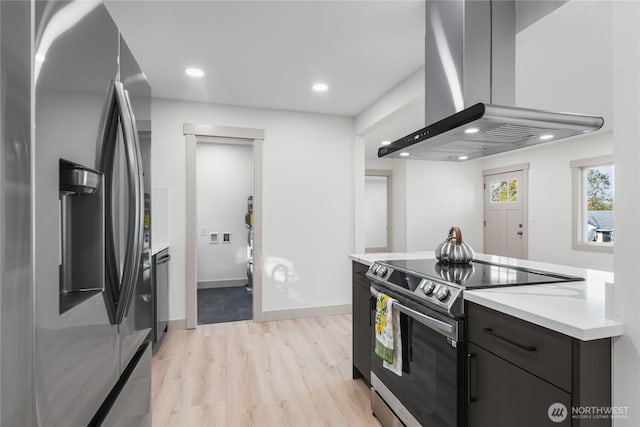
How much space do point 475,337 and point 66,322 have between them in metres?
1.37

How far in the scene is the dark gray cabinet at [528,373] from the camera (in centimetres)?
101

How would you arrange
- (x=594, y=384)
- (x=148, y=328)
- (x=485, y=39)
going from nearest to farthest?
(x=594, y=384) → (x=148, y=328) → (x=485, y=39)

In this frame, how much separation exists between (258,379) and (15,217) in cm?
243

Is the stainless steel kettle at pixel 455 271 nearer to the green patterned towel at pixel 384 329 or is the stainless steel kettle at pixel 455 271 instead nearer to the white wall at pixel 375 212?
the green patterned towel at pixel 384 329

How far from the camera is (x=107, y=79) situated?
91 centimetres

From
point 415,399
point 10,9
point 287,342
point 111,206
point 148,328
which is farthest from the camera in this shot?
point 287,342

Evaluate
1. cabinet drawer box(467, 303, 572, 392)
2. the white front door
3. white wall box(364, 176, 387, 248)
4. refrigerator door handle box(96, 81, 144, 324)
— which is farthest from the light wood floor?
white wall box(364, 176, 387, 248)

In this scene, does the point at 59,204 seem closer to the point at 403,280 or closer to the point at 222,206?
the point at 403,280

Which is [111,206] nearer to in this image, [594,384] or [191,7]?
[594,384]

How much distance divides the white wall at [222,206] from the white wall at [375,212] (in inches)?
239

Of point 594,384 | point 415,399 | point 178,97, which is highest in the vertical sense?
point 178,97

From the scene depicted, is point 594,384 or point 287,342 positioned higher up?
point 594,384

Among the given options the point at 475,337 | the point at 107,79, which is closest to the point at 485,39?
the point at 475,337

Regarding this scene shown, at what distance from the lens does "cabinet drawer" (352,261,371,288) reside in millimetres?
2424
